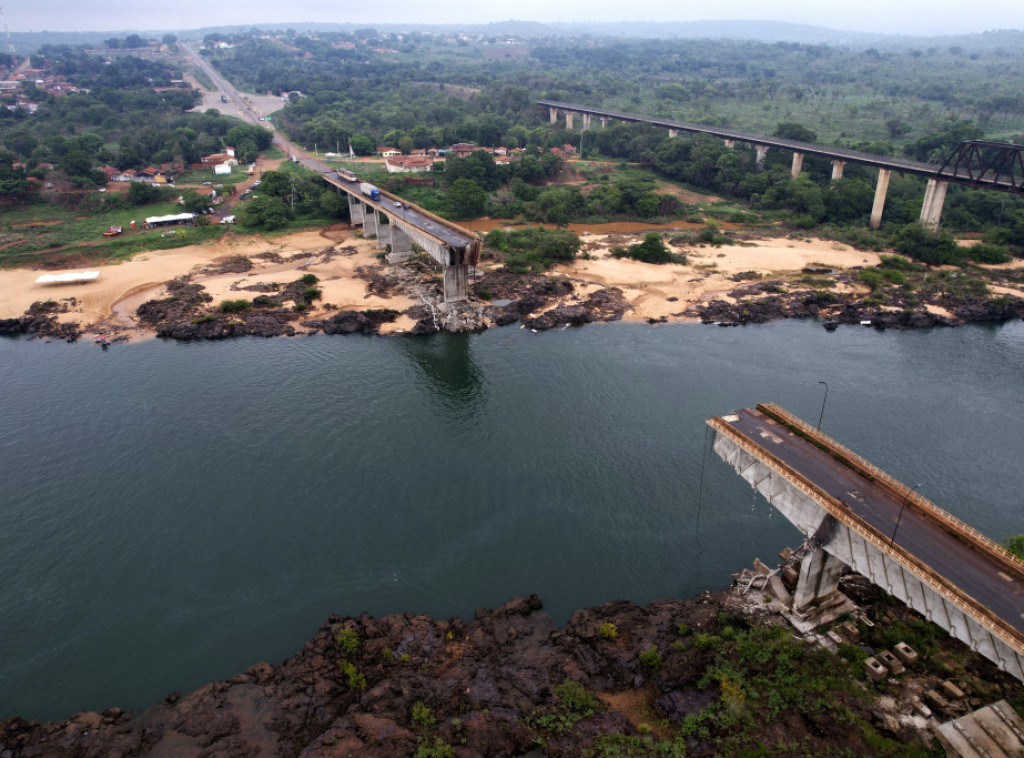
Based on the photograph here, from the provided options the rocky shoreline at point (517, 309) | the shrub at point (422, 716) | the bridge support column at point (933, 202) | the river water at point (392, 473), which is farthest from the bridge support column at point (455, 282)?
the bridge support column at point (933, 202)

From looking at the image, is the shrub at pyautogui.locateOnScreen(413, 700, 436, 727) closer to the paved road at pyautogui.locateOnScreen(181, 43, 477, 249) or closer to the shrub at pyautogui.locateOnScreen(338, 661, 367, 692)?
the shrub at pyautogui.locateOnScreen(338, 661, 367, 692)

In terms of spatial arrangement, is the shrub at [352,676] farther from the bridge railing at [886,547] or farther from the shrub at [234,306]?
the shrub at [234,306]

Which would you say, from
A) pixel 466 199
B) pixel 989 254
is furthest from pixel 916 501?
pixel 466 199

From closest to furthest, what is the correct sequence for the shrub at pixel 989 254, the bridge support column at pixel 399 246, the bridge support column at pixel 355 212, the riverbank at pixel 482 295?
Result: the riverbank at pixel 482 295 → the bridge support column at pixel 399 246 → the shrub at pixel 989 254 → the bridge support column at pixel 355 212

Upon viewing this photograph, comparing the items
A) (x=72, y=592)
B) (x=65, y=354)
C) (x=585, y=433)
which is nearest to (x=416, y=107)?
(x=65, y=354)

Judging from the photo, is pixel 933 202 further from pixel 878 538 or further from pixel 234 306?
pixel 234 306
